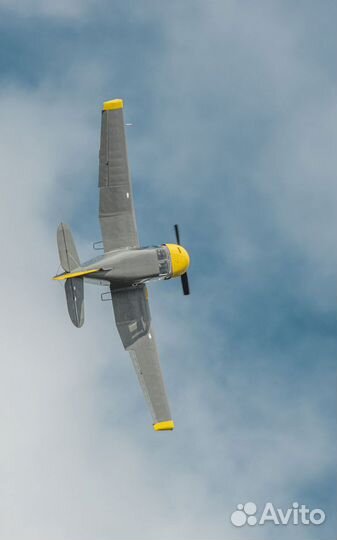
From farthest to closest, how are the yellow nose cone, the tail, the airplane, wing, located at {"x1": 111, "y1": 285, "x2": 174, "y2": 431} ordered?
the yellow nose cone < wing, located at {"x1": 111, "y1": 285, "x2": 174, "y2": 431} < the airplane < the tail

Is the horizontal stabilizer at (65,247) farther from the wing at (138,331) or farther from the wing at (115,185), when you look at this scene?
the wing at (138,331)

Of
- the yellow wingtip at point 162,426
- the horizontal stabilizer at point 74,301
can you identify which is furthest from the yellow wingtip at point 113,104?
the yellow wingtip at point 162,426

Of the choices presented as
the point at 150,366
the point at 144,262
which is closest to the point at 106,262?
the point at 144,262

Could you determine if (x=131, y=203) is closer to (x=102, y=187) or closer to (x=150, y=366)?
(x=102, y=187)

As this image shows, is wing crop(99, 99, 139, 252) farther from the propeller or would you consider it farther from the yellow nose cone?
the propeller

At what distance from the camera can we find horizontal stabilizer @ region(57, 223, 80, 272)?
172ft

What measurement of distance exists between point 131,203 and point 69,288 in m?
5.95

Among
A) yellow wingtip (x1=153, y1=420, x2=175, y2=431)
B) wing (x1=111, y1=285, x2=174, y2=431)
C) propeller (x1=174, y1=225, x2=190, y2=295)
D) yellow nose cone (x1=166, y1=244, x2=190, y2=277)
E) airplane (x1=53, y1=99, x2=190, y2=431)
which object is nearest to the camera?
yellow wingtip (x1=153, y1=420, x2=175, y2=431)

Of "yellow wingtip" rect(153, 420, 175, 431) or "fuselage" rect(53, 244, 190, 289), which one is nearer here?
"fuselage" rect(53, 244, 190, 289)

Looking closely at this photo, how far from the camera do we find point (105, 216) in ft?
181

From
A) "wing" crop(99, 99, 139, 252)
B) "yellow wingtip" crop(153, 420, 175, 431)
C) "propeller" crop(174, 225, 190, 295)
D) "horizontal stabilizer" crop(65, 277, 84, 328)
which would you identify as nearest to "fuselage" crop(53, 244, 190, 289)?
"propeller" crop(174, 225, 190, 295)

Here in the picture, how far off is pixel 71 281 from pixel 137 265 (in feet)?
11.9

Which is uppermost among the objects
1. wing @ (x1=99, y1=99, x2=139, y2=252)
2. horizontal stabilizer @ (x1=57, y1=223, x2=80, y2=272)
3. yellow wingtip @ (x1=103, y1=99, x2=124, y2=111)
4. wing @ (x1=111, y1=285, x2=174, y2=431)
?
yellow wingtip @ (x1=103, y1=99, x2=124, y2=111)

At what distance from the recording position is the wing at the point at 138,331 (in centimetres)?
5450
